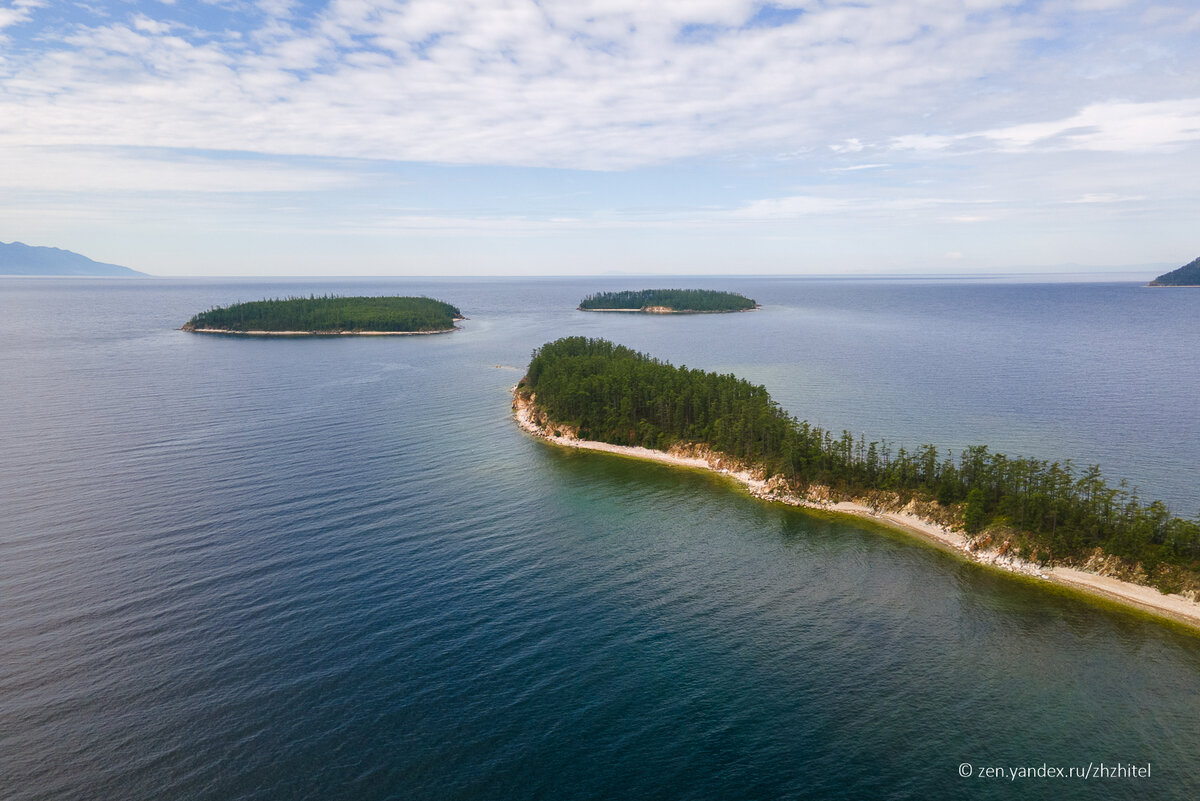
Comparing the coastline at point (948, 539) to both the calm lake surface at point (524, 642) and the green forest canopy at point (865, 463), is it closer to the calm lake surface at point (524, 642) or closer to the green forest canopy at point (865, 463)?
the green forest canopy at point (865, 463)

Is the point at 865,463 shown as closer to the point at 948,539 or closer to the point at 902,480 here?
the point at 902,480

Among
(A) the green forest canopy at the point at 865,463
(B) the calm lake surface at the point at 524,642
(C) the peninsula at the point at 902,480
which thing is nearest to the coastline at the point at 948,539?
(C) the peninsula at the point at 902,480

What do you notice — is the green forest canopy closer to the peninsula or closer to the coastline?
the peninsula

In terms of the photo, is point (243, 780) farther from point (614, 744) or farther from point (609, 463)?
point (609, 463)

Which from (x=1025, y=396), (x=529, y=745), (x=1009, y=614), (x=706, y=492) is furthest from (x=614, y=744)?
(x=1025, y=396)

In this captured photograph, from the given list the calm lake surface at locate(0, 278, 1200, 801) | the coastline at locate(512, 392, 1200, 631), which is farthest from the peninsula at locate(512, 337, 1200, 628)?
the calm lake surface at locate(0, 278, 1200, 801)
